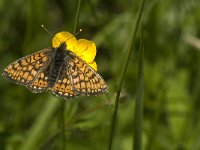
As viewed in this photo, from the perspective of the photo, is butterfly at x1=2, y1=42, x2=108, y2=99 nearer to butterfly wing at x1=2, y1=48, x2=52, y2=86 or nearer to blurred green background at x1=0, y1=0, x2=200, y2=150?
butterfly wing at x1=2, y1=48, x2=52, y2=86

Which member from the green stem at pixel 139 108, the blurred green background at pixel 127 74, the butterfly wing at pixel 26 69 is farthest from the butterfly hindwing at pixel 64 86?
the blurred green background at pixel 127 74

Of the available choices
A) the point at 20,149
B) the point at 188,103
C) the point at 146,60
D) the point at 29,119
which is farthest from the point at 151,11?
A: the point at 20,149

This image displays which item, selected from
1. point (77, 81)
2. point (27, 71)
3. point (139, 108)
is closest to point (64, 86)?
point (77, 81)

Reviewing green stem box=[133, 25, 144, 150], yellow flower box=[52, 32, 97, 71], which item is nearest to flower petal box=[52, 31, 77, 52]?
yellow flower box=[52, 32, 97, 71]

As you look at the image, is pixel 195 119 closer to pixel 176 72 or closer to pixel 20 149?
pixel 176 72

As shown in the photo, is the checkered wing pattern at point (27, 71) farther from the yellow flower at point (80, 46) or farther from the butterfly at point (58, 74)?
the yellow flower at point (80, 46)
